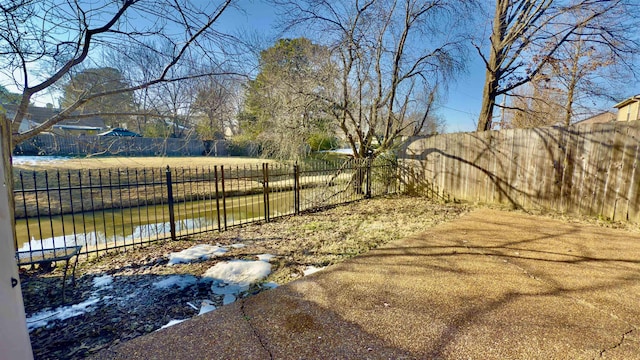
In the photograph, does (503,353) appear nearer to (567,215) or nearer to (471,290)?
(471,290)

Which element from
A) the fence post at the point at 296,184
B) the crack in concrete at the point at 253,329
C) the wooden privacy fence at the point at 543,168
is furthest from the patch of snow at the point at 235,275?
the wooden privacy fence at the point at 543,168

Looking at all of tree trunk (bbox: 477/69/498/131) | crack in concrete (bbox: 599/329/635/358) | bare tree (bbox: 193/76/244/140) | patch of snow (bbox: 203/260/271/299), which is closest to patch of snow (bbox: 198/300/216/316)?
patch of snow (bbox: 203/260/271/299)

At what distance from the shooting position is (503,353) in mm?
1895

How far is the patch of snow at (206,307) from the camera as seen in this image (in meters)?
2.45

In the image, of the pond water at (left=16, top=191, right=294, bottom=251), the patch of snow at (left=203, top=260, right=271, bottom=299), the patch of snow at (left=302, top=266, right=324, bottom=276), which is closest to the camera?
the patch of snow at (left=203, top=260, right=271, bottom=299)

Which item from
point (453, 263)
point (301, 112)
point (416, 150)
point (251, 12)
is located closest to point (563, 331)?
point (453, 263)

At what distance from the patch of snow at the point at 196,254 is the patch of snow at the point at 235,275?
420 mm

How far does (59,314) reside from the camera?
242cm

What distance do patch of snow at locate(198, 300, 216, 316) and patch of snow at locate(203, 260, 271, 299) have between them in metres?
0.18

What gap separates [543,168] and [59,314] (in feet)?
25.3

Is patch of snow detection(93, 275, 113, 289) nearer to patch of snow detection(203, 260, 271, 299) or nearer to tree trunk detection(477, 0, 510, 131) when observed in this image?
patch of snow detection(203, 260, 271, 299)

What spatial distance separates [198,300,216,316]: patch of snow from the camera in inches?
96.6

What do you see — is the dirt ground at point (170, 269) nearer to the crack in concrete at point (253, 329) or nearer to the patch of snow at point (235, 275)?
the patch of snow at point (235, 275)

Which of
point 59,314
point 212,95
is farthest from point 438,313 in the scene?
point 212,95
